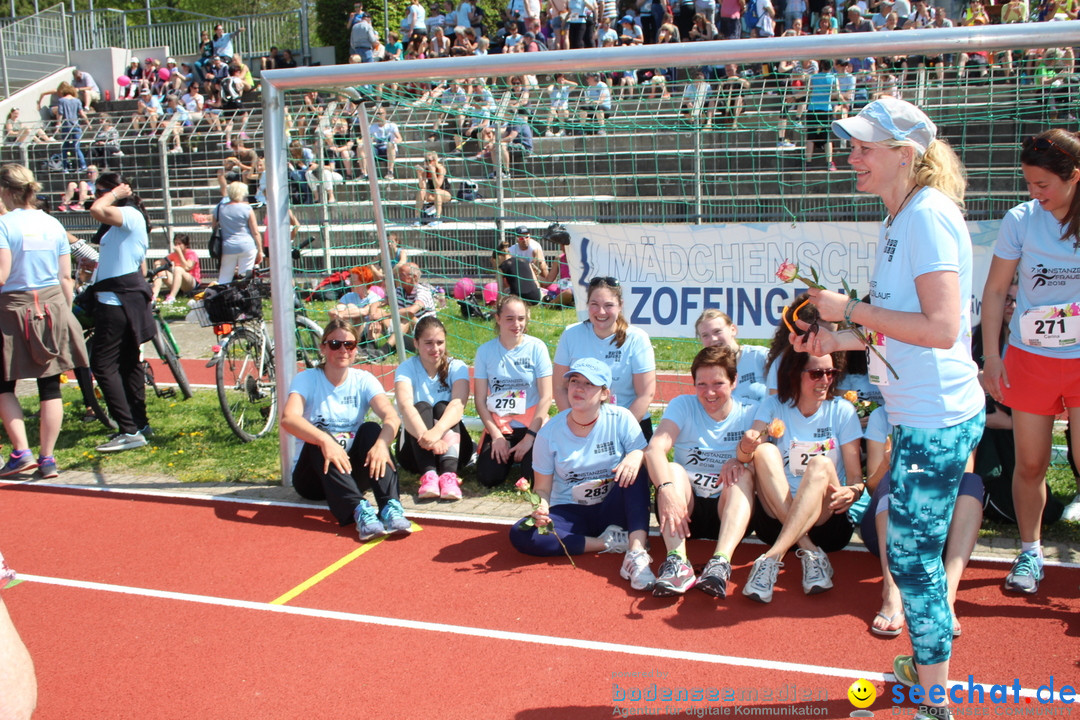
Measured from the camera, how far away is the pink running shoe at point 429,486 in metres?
5.74

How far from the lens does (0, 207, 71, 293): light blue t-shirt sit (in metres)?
6.21

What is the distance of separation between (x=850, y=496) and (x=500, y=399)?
2510mm

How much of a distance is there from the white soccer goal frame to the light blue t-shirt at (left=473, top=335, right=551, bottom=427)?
126cm

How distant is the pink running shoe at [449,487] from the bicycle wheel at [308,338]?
188 cm

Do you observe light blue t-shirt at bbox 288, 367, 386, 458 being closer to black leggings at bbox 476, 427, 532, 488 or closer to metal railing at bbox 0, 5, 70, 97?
black leggings at bbox 476, 427, 532, 488

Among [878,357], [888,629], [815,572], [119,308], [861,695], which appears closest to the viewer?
[878,357]

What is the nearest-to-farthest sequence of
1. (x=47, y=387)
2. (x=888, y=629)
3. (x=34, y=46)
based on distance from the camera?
(x=888, y=629) < (x=47, y=387) < (x=34, y=46)

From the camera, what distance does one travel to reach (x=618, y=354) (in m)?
5.66

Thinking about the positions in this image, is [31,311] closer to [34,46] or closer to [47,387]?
[47,387]

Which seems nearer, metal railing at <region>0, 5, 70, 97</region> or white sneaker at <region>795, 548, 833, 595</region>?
white sneaker at <region>795, 548, 833, 595</region>

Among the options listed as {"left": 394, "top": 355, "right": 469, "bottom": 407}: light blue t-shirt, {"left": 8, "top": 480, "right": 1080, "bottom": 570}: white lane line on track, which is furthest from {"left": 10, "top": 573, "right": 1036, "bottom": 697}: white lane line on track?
{"left": 394, "top": 355, "right": 469, "bottom": 407}: light blue t-shirt

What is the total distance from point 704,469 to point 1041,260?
1.87 meters

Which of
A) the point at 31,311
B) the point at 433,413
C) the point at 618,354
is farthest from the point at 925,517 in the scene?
the point at 31,311

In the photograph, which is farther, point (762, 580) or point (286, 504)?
point (286, 504)
